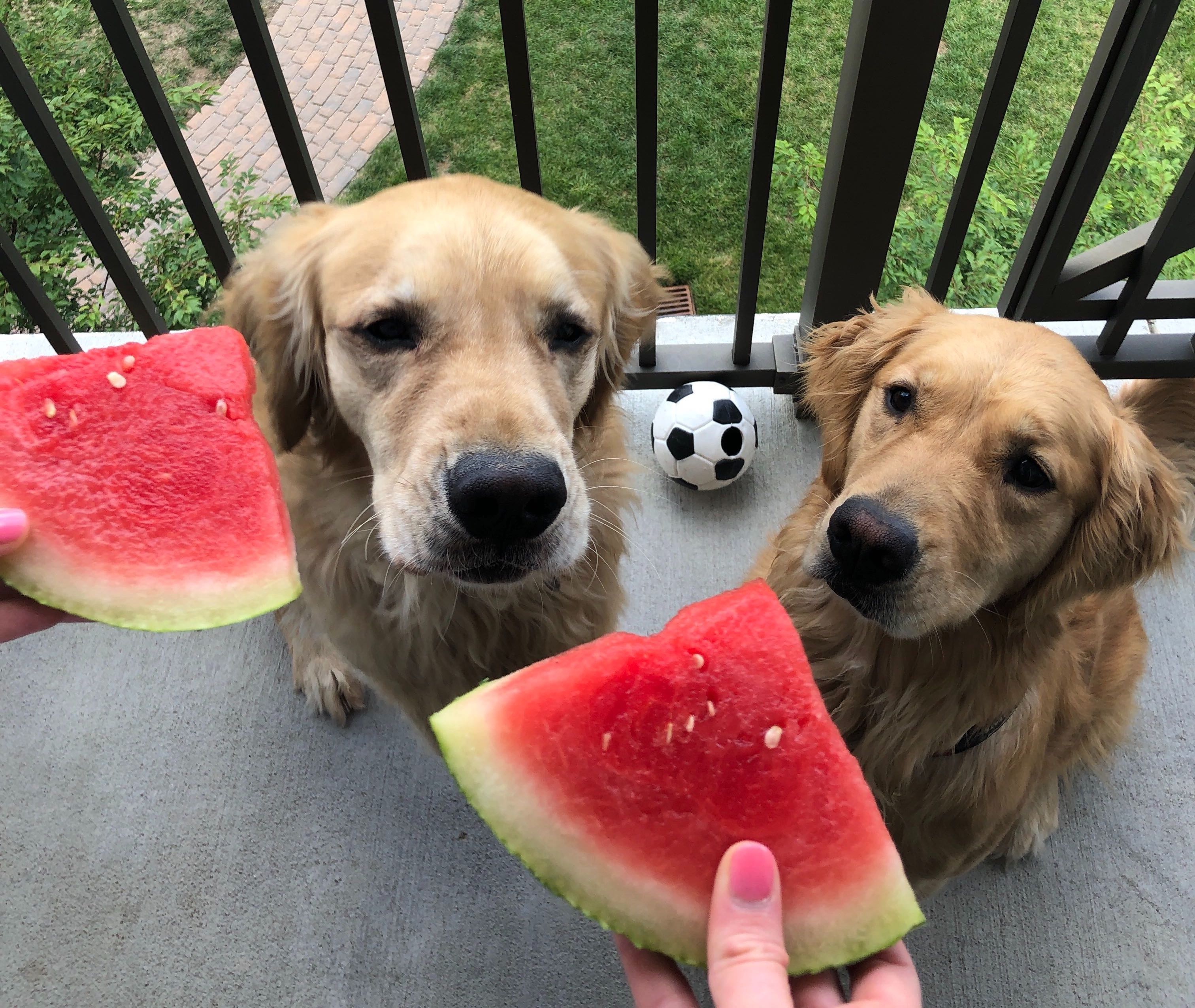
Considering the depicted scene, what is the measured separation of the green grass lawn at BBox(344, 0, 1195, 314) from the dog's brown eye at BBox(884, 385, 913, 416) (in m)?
2.54

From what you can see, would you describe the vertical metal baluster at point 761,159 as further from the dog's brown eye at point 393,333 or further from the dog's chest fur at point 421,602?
the dog's brown eye at point 393,333

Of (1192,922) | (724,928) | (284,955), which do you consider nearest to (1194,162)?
(1192,922)

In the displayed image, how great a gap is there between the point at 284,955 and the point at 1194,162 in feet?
10.8

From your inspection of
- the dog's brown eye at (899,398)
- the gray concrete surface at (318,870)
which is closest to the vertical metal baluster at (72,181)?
the gray concrete surface at (318,870)

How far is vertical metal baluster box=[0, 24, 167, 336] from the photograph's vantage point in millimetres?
2238

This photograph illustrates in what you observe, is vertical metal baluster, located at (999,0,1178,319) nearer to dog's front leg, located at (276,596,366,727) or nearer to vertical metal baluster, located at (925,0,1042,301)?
vertical metal baluster, located at (925,0,1042,301)

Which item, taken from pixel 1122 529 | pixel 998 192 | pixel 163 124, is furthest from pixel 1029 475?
pixel 998 192

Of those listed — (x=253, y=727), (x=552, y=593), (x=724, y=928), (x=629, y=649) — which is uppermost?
(x=629, y=649)

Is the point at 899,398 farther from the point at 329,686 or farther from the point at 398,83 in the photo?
the point at 329,686

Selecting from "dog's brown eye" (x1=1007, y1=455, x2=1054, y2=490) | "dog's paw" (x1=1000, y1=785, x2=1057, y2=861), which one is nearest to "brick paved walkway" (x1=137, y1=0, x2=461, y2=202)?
"dog's brown eye" (x1=1007, y1=455, x2=1054, y2=490)

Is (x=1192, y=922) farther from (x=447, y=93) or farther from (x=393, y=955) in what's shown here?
(x=447, y=93)

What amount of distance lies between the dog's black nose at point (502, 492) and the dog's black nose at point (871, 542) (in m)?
0.55

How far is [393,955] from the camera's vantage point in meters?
2.14

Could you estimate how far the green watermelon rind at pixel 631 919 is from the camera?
45.8 inches
